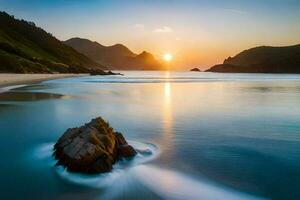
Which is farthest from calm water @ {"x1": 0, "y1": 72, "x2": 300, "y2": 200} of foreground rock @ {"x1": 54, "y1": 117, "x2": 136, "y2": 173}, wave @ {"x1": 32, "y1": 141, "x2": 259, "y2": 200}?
foreground rock @ {"x1": 54, "y1": 117, "x2": 136, "y2": 173}

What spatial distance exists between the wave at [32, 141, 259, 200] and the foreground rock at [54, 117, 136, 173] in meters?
0.28

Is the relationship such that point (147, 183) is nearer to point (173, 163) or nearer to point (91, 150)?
point (91, 150)

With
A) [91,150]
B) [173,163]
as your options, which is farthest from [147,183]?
[173,163]

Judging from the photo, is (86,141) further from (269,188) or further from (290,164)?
(290,164)

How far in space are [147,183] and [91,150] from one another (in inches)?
79.6

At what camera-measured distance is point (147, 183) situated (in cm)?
1062

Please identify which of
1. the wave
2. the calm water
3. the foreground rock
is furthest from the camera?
the foreground rock

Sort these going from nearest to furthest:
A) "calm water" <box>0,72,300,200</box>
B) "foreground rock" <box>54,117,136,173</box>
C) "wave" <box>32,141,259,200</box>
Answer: "wave" <box>32,141,259,200</box>
"calm water" <box>0,72,300,200</box>
"foreground rock" <box>54,117,136,173</box>

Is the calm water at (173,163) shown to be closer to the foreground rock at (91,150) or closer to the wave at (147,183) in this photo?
the wave at (147,183)

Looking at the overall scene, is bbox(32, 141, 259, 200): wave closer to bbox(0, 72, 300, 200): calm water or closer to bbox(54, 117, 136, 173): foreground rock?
bbox(0, 72, 300, 200): calm water

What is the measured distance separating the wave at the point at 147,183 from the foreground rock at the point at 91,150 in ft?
A: 0.91

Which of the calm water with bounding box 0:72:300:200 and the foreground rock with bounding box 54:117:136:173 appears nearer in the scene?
the calm water with bounding box 0:72:300:200

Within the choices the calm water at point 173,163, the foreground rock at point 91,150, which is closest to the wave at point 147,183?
the calm water at point 173,163

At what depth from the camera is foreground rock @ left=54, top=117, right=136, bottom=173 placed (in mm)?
10898
